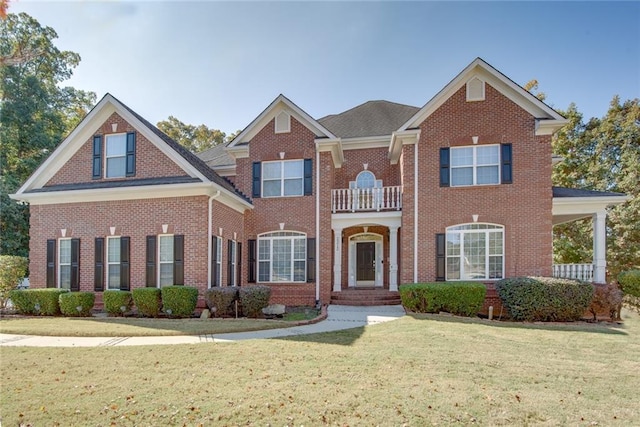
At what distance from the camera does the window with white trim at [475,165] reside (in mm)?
13633

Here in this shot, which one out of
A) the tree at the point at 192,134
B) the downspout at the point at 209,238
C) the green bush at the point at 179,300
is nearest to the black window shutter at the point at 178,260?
the green bush at the point at 179,300

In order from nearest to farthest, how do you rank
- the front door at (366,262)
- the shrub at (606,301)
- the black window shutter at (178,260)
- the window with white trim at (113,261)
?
1. the shrub at (606,301)
2. the black window shutter at (178,260)
3. the window with white trim at (113,261)
4. the front door at (366,262)

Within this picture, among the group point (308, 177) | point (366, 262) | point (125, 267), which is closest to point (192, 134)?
point (308, 177)

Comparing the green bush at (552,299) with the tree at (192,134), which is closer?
the green bush at (552,299)

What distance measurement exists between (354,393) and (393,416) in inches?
29.0

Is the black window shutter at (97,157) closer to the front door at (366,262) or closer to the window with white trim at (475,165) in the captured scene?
the front door at (366,262)

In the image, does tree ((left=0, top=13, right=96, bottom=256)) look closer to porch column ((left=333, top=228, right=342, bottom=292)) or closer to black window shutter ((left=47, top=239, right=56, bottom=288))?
black window shutter ((left=47, top=239, right=56, bottom=288))

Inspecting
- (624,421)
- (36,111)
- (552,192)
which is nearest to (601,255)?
(552,192)

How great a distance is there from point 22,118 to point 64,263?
15096 millimetres

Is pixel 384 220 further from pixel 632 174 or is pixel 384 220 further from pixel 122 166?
pixel 632 174

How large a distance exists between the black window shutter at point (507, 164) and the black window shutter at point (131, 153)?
13240mm

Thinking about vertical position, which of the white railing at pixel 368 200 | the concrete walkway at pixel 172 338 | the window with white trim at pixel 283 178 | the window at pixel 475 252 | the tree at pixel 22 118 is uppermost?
the tree at pixel 22 118

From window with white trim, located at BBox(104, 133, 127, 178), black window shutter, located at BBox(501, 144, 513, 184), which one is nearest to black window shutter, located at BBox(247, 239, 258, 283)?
window with white trim, located at BBox(104, 133, 127, 178)

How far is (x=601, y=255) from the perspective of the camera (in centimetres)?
1313
